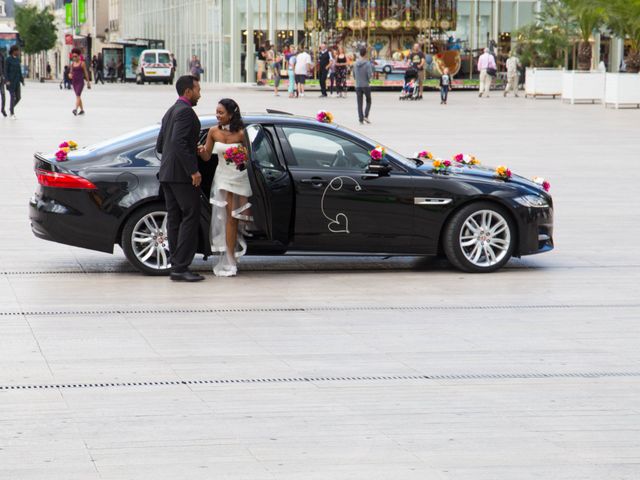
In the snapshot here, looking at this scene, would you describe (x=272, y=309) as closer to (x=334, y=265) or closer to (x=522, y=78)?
(x=334, y=265)

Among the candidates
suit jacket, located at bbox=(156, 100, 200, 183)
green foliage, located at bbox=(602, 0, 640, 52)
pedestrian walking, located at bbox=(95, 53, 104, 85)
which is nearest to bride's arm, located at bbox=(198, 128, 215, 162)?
suit jacket, located at bbox=(156, 100, 200, 183)

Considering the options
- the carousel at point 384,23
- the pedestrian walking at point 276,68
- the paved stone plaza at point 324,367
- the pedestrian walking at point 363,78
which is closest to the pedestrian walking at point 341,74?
the pedestrian walking at point 276,68

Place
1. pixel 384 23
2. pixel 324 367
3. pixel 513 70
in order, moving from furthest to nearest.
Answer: pixel 384 23 < pixel 513 70 < pixel 324 367

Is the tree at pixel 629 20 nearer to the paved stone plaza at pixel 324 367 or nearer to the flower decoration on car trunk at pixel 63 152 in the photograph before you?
the paved stone plaza at pixel 324 367

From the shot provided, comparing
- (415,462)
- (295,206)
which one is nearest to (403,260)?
(295,206)

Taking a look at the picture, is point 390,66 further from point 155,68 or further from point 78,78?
point 78,78

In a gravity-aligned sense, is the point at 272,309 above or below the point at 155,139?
below

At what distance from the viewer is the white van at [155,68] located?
233ft

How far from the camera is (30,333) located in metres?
8.32

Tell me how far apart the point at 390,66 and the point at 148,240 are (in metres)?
50.9

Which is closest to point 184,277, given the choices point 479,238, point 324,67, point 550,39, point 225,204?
point 225,204

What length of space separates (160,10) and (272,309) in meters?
82.8

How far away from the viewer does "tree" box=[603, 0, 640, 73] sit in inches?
1713

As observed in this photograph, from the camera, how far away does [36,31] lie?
120625 millimetres
